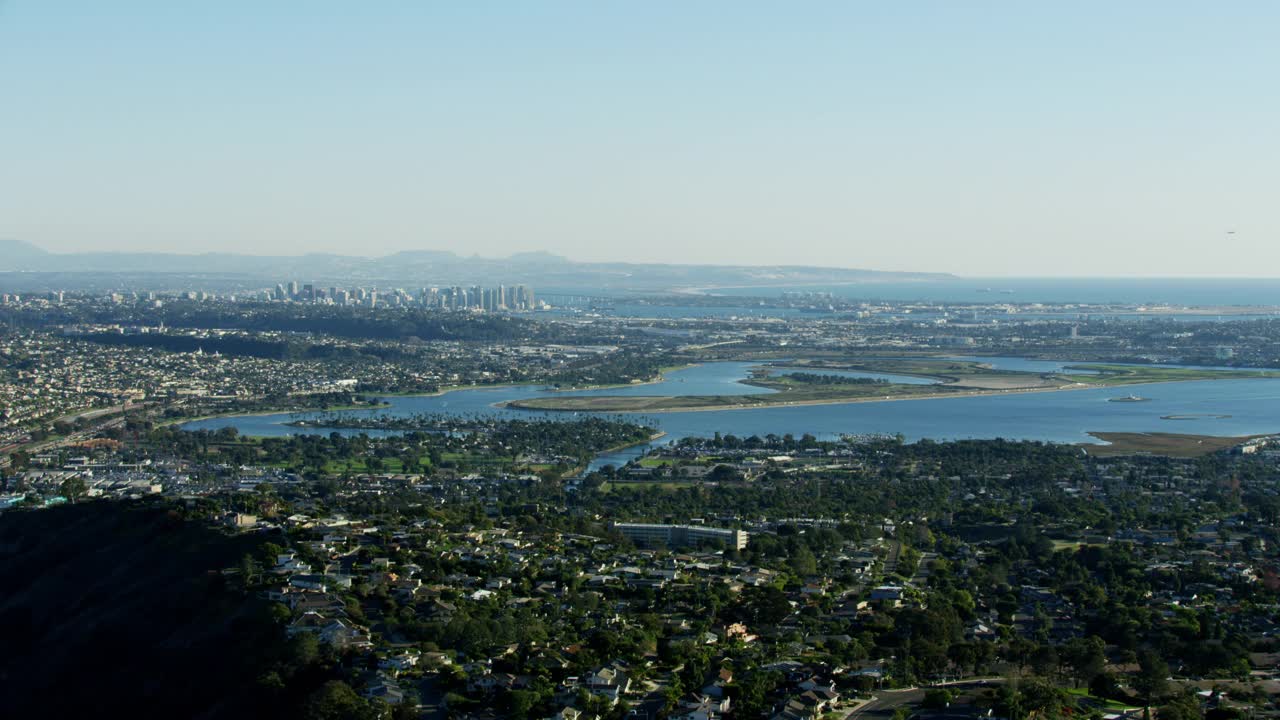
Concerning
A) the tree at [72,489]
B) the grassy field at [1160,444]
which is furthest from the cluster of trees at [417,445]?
the grassy field at [1160,444]

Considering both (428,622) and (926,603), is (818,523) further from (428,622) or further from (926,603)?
(428,622)

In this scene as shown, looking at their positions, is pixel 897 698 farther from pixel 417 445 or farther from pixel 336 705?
pixel 417 445

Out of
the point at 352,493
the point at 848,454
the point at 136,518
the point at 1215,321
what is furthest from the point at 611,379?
the point at 1215,321

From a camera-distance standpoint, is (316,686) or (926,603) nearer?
(316,686)

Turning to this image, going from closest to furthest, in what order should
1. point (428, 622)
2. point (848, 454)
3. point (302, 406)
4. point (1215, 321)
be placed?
point (428, 622), point (848, 454), point (302, 406), point (1215, 321)

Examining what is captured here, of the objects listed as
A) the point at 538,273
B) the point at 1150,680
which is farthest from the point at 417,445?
the point at 538,273

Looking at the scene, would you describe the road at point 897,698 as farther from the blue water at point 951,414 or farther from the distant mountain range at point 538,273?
the distant mountain range at point 538,273
